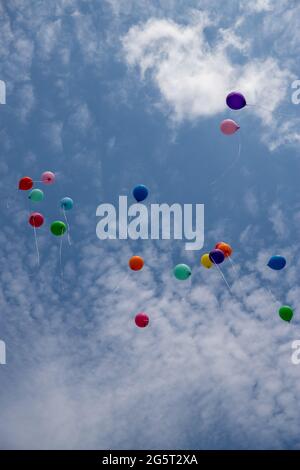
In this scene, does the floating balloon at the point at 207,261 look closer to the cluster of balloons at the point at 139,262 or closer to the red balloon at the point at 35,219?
the cluster of balloons at the point at 139,262

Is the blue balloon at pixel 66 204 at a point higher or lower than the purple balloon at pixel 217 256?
higher

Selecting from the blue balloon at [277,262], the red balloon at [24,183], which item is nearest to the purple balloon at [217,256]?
the blue balloon at [277,262]

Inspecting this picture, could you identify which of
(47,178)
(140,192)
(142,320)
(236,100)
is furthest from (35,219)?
(236,100)

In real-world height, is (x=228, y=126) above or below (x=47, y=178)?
above

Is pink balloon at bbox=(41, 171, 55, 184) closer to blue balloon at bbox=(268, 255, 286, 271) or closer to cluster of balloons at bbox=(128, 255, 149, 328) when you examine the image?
cluster of balloons at bbox=(128, 255, 149, 328)

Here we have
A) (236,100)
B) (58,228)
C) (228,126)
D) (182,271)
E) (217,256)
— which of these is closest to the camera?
(236,100)

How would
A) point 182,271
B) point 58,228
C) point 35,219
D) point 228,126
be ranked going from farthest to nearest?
point 35,219
point 58,228
point 182,271
point 228,126

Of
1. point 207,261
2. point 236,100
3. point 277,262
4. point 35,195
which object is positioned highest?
point 236,100

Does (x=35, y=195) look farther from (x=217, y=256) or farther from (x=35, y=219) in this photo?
(x=217, y=256)

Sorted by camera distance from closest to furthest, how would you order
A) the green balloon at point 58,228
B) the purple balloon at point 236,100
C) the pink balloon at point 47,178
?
1. the purple balloon at point 236,100
2. the green balloon at point 58,228
3. the pink balloon at point 47,178

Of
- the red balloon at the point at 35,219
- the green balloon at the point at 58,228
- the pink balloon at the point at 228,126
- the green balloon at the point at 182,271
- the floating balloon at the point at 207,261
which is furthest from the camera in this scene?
the red balloon at the point at 35,219

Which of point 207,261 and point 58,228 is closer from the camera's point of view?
point 207,261
